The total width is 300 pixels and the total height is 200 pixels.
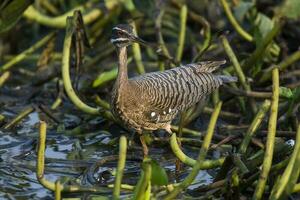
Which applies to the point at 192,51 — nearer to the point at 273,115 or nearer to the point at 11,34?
the point at 11,34

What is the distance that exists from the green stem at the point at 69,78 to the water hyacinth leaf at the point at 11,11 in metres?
0.54

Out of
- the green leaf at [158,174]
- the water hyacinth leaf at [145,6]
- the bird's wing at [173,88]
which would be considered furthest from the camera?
the water hyacinth leaf at [145,6]

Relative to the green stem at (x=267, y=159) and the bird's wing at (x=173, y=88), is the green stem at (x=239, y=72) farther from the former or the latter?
the green stem at (x=267, y=159)

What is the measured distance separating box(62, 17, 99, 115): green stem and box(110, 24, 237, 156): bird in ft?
1.77

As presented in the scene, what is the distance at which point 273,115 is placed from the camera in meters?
4.74

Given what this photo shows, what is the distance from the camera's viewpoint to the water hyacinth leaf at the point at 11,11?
7.23m

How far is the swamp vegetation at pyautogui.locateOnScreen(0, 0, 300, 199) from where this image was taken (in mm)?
4922

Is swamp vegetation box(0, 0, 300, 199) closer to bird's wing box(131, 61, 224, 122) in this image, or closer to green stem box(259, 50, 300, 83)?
green stem box(259, 50, 300, 83)

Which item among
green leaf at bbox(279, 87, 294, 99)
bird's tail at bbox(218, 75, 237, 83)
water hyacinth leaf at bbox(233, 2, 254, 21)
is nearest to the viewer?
green leaf at bbox(279, 87, 294, 99)

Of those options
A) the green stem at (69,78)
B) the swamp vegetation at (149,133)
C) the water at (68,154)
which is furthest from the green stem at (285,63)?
the green stem at (69,78)

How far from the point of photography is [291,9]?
785 centimetres

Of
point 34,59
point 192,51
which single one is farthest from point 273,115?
point 34,59

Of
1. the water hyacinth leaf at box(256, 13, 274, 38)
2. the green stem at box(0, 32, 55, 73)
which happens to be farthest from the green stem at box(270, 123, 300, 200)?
the green stem at box(0, 32, 55, 73)

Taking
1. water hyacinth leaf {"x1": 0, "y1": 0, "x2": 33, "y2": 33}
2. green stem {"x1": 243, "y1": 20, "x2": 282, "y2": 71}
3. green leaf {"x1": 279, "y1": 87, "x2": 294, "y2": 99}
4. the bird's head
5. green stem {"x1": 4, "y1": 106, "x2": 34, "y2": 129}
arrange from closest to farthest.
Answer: green leaf {"x1": 279, "y1": 87, "x2": 294, "y2": 99}, the bird's head, green stem {"x1": 4, "y1": 106, "x2": 34, "y2": 129}, green stem {"x1": 243, "y1": 20, "x2": 282, "y2": 71}, water hyacinth leaf {"x1": 0, "y1": 0, "x2": 33, "y2": 33}
